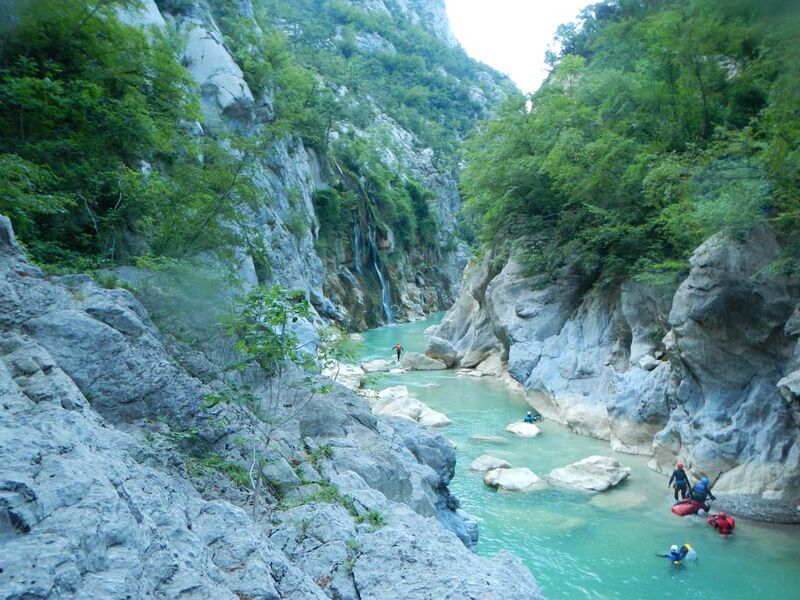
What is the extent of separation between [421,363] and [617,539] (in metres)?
15.1

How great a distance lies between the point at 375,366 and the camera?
2447 cm

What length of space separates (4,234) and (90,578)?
372 centimetres

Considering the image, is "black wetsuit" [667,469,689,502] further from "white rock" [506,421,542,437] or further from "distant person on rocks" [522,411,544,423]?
"distant person on rocks" [522,411,544,423]

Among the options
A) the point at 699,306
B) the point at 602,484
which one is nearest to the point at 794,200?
the point at 699,306

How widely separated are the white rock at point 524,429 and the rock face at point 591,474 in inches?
100.0

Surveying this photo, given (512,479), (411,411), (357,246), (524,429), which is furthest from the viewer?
(357,246)

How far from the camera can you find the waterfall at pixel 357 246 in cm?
4244

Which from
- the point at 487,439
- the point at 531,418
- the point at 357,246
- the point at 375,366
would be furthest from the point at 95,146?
the point at 357,246

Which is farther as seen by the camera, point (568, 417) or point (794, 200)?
point (568, 417)

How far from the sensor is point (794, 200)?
8969mm

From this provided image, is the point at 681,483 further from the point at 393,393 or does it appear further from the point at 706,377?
the point at 393,393

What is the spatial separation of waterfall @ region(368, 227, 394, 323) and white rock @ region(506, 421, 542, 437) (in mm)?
29401

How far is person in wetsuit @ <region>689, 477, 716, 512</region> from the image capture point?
9.72 meters

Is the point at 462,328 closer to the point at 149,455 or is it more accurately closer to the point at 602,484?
the point at 602,484
